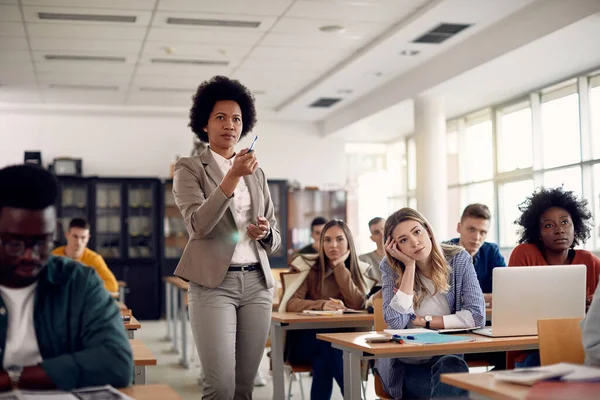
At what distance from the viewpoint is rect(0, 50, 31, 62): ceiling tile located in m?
8.43

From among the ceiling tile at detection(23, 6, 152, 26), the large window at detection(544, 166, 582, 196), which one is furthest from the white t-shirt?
the large window at detection(544, 166, 582, 196)

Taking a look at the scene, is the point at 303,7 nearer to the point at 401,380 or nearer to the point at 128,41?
the point at 128,41

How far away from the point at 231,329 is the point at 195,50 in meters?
6.11

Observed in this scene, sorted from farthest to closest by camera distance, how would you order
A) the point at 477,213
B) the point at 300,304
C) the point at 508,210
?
1. the point at 508,210
2. the point at 477,213
3. the point at 300,304

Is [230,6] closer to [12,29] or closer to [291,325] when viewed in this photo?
[12,29]

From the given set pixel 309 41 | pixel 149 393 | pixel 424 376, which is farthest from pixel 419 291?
pixel 309 41

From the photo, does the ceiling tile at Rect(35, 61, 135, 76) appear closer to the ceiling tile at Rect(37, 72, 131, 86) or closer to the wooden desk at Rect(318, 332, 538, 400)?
the ceiling tile at Rect(37, 72, 131, 86)

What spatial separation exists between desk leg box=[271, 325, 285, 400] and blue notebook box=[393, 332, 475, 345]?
1.30 m

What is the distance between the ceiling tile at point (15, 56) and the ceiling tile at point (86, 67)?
0.26m

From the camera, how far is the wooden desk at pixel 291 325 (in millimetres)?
4008

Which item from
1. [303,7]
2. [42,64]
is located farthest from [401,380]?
[42,64]

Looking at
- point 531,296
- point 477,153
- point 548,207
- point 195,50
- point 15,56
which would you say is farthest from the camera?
point 477,153

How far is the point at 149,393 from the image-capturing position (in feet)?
5.69

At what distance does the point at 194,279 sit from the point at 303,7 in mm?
4589
